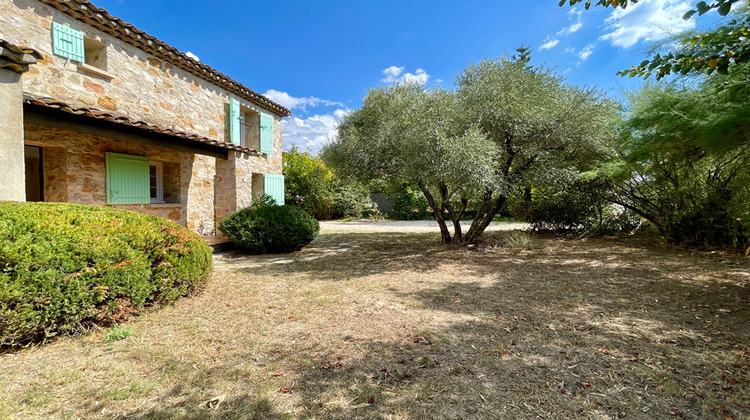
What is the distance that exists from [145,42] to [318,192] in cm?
1138

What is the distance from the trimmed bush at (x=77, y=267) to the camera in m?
2.41

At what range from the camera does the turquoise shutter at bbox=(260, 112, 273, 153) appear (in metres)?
10.0

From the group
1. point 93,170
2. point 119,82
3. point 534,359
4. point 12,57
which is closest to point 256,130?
point 119,82

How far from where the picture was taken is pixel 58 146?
19.8 ft

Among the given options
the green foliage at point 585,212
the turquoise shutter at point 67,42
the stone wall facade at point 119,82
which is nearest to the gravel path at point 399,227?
the green foliage at point 585,212

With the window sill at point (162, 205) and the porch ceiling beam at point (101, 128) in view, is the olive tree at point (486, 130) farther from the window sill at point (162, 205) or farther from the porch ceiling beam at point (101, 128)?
Answer: the window sill at point (162, 205)

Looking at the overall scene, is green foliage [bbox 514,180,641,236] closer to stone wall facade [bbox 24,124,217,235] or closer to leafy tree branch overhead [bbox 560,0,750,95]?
leafy tree branch overhead [bbox 560,0,750,95]

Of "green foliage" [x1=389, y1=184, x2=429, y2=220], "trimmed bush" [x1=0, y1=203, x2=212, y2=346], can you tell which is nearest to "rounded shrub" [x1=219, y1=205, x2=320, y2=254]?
"trimmed bush" [x1=0, y1=203, x2=212, y2=346]

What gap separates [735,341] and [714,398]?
127cm

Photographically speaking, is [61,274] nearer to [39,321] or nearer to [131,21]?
[39,321]

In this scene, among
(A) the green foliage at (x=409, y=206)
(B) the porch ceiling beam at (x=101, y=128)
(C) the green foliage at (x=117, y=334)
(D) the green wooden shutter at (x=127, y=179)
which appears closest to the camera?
(C) the green foliage at (x=117, y=334)

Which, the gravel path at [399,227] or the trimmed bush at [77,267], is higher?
the trimmed bush at [77,267]

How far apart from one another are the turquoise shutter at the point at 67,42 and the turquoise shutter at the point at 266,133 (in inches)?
178

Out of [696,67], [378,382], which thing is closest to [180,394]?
[378,382]
